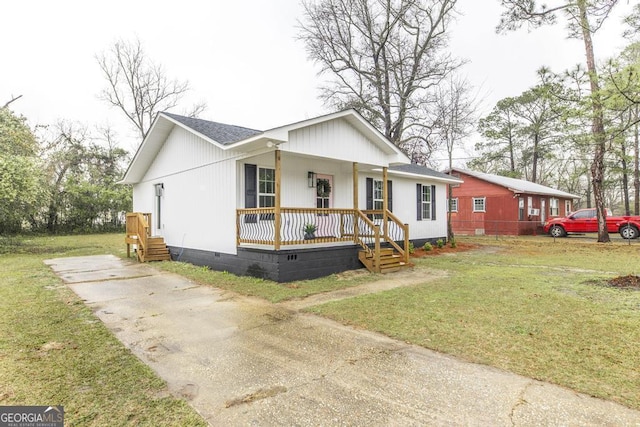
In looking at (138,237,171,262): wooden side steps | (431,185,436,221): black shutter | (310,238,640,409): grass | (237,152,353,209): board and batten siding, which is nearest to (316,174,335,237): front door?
(237,152,353,209): board and batten siding

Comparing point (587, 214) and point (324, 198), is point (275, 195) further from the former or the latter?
point (587, 214)

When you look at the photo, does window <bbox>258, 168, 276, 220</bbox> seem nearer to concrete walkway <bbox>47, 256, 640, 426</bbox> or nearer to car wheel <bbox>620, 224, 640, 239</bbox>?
concrete walkway <bbox>47, 256, 640, 426</bbox>

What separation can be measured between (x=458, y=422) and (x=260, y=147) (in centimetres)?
644

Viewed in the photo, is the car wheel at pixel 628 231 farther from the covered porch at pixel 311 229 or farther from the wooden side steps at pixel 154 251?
the wooden side steps at pixel 154 251

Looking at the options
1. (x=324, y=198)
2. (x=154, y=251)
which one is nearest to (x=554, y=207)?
(x=324, y=198)

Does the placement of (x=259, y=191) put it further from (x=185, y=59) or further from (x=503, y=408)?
(x=185, y=59)

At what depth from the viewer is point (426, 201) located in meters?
14.3

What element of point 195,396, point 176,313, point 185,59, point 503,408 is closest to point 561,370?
point 503,408

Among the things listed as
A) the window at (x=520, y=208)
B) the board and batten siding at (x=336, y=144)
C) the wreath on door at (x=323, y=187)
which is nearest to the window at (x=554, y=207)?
the window at (x=520, y=208)

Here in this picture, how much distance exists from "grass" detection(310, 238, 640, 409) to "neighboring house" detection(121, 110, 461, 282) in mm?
2252

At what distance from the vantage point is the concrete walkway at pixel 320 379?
7.73 ft

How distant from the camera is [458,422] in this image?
2.28m

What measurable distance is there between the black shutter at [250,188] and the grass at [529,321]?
3759 millimetres

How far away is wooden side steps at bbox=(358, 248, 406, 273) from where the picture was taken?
341 inches
